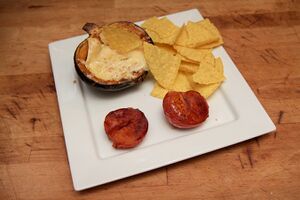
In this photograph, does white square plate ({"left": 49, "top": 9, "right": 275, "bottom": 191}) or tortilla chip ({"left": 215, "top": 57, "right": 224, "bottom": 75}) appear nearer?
white square plate ({"left": 49, "top": 9, "right": 275, "bottom": 191})

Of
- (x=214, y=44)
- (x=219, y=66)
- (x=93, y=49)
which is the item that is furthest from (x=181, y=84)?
(x=93, y=49)

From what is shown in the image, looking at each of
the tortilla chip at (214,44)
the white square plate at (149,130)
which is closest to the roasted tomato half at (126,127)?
the white square plate at (149,130)

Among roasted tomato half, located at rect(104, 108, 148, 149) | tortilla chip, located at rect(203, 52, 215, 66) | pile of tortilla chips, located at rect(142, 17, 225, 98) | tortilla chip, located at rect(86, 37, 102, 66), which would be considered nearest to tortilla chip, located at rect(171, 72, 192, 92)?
pile of tortilla chips, located at rect(142, 17, 225, 98)

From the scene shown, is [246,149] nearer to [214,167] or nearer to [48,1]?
[214,167]

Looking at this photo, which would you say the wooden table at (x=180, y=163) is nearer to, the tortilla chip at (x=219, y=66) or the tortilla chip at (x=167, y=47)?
the tortilla chip at (x=219, y=66)

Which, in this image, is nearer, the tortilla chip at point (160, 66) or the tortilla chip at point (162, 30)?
the tortilla chip at point (160, 66)

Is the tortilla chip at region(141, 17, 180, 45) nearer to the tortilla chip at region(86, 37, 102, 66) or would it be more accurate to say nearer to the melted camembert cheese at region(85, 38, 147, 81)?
the melted camembert cheese at region(85, 38, 147, 81)
